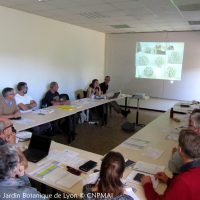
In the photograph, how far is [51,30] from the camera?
5.73 metres

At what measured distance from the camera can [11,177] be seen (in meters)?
1.38

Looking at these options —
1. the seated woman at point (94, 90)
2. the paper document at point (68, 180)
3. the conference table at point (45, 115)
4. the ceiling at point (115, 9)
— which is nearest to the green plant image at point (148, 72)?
the seated woman at point (94, 90)

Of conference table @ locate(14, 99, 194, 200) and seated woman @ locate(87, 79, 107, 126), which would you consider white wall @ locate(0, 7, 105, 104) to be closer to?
seated woman @ locate(87, 79, 107, 126)

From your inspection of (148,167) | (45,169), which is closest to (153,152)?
(148,167)

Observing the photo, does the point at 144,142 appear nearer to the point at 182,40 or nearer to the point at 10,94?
the point at 10,94

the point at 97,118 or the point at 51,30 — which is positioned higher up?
the point at 51,30

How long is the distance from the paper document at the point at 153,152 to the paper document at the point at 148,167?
0.76 feet

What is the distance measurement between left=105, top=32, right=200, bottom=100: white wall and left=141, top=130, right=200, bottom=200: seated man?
6081 millimetres

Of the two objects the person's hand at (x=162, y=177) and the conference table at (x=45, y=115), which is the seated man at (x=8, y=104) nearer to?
the conference table at (x=45, y=115)

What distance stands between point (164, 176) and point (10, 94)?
2985 millimetres

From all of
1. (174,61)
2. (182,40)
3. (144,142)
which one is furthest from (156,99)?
(144,142)

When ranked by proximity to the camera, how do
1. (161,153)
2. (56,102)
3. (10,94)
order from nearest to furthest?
1. (161,153)
2. (10,94)
3. (56,102)

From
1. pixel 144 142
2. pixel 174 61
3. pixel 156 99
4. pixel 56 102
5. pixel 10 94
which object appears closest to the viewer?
pixel 144 142

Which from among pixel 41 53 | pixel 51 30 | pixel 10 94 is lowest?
pixel 10 94
